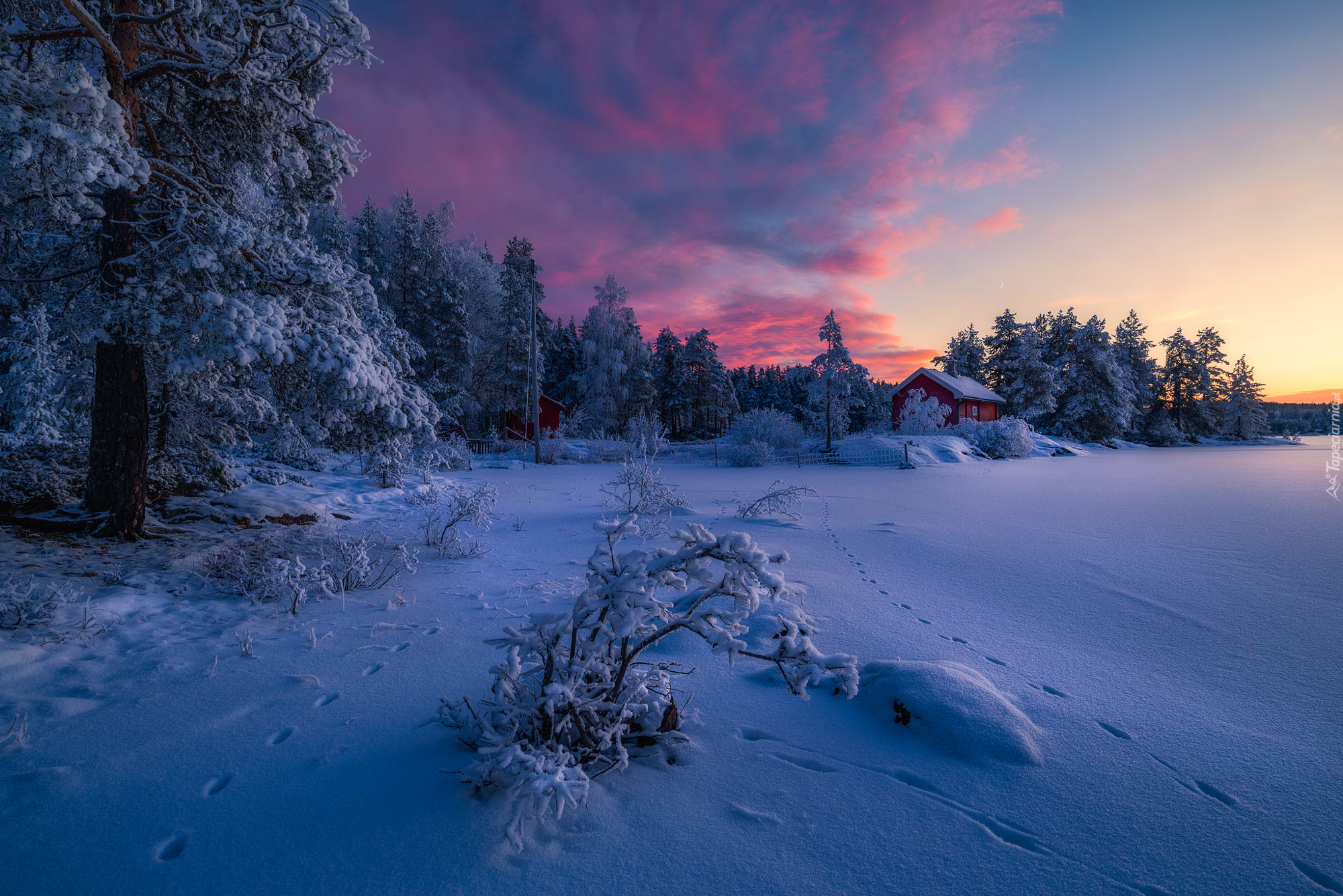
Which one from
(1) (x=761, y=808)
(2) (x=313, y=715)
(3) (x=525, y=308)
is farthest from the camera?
(3) (x=525, y=308)

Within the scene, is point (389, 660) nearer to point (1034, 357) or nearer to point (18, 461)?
point (18, 461)

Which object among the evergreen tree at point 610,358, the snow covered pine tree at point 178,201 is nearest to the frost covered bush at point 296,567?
the snow covered pine tree at point 178,201

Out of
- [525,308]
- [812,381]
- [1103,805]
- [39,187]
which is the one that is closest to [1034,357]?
[812,381]

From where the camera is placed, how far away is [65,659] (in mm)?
2941

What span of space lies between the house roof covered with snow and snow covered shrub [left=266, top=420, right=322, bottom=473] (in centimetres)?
3044

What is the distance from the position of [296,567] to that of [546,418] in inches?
1129

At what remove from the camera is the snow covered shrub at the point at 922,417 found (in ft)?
87.1

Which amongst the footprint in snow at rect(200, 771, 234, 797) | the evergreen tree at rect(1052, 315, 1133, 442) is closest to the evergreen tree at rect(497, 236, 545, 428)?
the footprint in snow at rect(200, 771, 234, 797)

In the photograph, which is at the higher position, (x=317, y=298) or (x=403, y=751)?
(x=317, y=298)

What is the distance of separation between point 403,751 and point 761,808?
1540mm

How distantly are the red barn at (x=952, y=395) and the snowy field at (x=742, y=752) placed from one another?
2717cm

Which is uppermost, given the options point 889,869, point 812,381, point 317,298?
point 812,381

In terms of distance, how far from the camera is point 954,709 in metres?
2.37

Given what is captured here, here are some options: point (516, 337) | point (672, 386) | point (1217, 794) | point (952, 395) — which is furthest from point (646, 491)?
point (672, 386)
